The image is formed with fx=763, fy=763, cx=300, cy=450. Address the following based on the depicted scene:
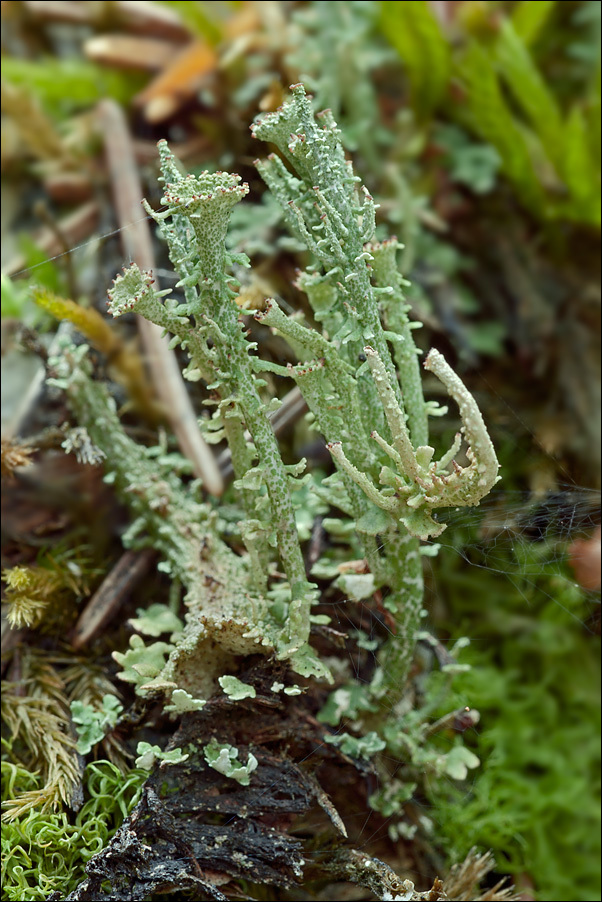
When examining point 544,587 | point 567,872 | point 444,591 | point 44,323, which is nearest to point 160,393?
point 44,323

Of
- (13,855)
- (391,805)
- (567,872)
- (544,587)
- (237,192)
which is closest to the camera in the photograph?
(237,192)

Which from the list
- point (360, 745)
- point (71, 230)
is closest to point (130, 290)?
point (360, 745)

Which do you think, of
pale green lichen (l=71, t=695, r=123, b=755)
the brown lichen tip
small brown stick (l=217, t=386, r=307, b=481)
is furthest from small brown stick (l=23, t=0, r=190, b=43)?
pale green lichen (l=71, t=695, r=123, b=755)

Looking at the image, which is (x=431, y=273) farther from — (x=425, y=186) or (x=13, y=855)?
(x=13, y=855)

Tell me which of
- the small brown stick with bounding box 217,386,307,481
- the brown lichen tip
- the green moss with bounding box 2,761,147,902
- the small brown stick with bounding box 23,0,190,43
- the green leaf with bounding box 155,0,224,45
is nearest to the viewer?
the brown lichen tip

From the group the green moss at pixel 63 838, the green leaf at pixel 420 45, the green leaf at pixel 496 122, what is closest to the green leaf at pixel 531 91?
the green leaf at pixel 496 122

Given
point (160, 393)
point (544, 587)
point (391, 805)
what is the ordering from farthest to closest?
1. point (160, 393)
2. point (544, 587)
3. point (391, 805)

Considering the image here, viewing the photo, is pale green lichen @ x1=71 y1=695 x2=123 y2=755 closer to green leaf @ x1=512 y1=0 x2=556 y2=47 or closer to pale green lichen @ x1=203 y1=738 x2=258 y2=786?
pale green lichen @ x1=203 y1=738 x2=258 y2=786
